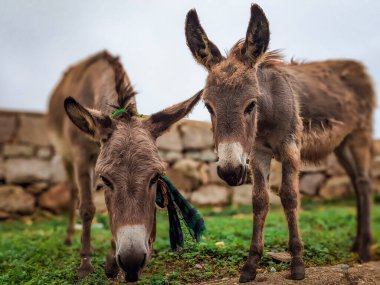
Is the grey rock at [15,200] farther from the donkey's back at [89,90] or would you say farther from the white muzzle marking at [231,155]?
the white muzzle marking at [231,155]

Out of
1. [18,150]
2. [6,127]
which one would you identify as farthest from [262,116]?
[6,127]

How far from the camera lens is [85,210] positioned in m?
4.32

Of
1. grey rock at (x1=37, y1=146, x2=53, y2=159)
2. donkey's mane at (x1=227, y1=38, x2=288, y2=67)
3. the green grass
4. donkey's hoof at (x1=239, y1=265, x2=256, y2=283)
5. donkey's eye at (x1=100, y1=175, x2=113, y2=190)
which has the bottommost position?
the green grass

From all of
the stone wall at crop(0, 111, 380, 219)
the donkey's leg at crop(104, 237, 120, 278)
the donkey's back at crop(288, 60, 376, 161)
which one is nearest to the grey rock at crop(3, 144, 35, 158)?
the stone wall at crop(0, 111, 380, 219)

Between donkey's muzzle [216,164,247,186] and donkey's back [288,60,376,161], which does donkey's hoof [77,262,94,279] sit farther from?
donkey's back [288,60,376,161]

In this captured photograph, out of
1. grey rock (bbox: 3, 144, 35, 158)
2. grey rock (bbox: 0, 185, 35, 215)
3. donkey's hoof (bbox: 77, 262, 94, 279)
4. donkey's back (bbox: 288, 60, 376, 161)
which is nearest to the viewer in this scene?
donkey's hoof (bbox: 77, 262, 94, 279)

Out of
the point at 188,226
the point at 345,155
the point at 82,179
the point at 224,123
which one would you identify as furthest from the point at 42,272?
the point at 345,155

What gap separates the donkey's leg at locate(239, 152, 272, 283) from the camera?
349 centimetres

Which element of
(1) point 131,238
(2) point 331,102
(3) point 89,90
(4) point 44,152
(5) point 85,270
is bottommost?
(5) point 85,270

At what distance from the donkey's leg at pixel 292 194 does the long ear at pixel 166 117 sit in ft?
3.25

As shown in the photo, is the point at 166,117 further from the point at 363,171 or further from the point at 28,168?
the point at 28,168

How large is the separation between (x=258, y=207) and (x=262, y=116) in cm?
75

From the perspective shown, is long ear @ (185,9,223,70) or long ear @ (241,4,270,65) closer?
long ear @ (241,4,270,65)

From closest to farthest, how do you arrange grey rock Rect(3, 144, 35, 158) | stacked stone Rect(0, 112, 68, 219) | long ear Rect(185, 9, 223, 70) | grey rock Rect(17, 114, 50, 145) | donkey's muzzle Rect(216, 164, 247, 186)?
donkey's muzzle Rect(216, 164, 247, 186)
long ear Rect(185, 9, 223, 70)
stacked stone Rect(0, 112, 68, 219)
grey rock Rect(3, 144, 35, 158)
grey rock Rect(17, 114, 50, 145)
